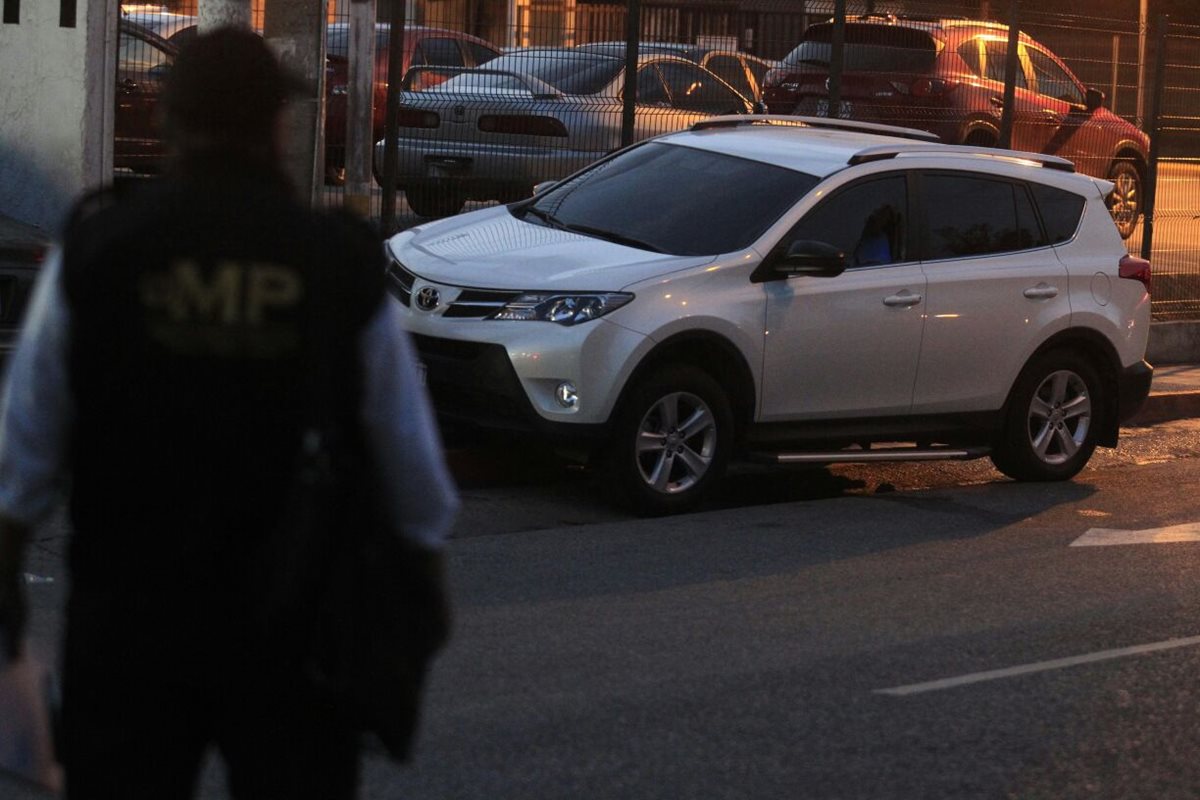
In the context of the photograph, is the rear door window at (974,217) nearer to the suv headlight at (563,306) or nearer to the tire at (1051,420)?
the tire at (1051,420)

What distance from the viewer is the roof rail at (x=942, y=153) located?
9875 mm

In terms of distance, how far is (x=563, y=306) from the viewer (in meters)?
8.76

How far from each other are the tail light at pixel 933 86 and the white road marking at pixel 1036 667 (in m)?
10.4

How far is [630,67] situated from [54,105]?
13.4 ft

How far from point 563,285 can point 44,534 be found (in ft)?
8.32

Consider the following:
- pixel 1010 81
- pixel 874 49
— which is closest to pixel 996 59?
pixel 1010 81

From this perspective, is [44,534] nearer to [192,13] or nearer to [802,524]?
[802,524]

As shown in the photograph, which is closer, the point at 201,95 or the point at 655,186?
the point at 201,95

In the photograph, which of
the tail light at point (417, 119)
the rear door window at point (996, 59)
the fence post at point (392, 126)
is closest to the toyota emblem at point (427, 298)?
the fence post at point (392, 126)

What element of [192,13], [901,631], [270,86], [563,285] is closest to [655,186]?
[563,285]

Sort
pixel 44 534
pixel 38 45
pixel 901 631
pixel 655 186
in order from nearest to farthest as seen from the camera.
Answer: pixel 901 631
pixel 44 534
pixel 655 186
pixel 38 45

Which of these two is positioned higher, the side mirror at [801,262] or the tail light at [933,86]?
the tail light at [933,86]

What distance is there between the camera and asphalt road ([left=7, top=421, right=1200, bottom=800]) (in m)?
5.41

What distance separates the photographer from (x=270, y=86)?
2.90 m
